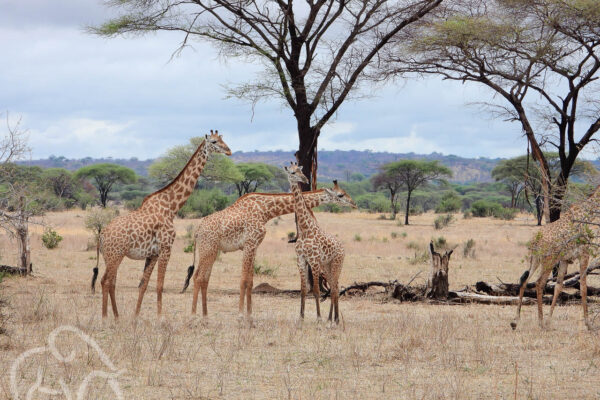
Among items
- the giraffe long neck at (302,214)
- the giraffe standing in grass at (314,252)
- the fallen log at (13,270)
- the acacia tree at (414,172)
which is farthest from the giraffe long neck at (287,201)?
the acacia tree at (414,172)

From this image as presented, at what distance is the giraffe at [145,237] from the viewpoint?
31.6 ft

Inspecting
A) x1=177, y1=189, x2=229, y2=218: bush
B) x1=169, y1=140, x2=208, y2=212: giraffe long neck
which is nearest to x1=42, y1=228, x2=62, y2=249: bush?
x1=169, y1=140, x2=208, y2=212: giraffe long neck

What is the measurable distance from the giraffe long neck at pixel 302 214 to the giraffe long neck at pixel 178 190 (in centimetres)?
149

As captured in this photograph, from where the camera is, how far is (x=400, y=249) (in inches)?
1043

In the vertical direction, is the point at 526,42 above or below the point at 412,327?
above

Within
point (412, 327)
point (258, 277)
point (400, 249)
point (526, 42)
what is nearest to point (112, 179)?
point (400, 249)

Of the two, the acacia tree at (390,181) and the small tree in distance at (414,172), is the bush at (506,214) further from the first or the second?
the acacia tree at (390,181)

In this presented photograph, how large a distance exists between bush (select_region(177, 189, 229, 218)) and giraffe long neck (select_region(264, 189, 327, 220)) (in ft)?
109

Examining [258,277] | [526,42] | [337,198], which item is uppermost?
[526,42]

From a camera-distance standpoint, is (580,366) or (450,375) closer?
Result: (450,375)

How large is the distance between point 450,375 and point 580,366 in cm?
167

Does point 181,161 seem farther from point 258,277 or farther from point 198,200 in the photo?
point 258,277

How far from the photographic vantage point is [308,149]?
1548 cm

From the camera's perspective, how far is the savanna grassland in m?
6.70
